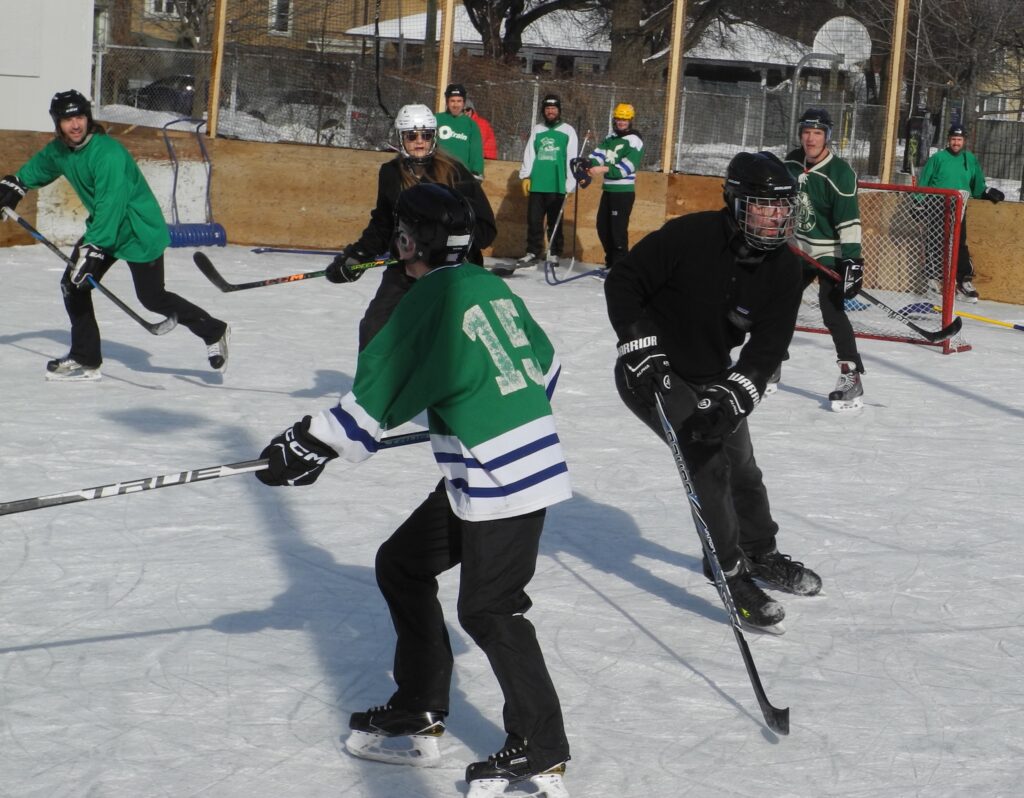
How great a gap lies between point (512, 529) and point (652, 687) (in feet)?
3.06

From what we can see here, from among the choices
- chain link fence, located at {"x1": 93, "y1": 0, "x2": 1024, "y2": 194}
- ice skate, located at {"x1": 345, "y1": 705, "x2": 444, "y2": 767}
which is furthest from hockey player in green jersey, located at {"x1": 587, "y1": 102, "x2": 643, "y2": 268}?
ice skate, located at {"x1": 345, "y1": 705, "x2": 444, "y2": 767}

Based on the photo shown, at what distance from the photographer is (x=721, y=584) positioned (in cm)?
343

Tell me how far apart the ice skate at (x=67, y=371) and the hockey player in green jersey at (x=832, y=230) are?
348 centimetres

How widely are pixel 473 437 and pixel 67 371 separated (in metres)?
4.51

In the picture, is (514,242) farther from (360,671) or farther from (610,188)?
(360,671)

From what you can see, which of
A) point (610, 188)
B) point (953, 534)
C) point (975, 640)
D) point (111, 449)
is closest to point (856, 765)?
point (975, 640)

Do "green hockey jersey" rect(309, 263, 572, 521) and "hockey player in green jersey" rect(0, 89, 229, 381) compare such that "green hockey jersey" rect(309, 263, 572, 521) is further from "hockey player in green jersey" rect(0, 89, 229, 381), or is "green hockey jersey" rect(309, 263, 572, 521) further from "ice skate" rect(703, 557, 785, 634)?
"hockey player in green jersey" rect(0, 89, 229, 381)

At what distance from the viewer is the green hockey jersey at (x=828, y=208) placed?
682cm

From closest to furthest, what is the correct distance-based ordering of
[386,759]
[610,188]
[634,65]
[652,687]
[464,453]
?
[464,453]
[386,759]
[652,687]
[610,188]
[634,65]

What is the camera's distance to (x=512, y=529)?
270cm

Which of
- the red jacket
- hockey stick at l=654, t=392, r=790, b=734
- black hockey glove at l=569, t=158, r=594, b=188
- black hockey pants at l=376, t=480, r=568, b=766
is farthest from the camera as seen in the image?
the red jacket

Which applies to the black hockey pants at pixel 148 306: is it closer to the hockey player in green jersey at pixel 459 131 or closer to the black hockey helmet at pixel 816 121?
the black hockey helmet at pixel 816 121

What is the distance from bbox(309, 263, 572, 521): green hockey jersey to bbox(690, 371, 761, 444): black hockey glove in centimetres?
97

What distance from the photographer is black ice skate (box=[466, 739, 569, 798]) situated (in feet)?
8.99
